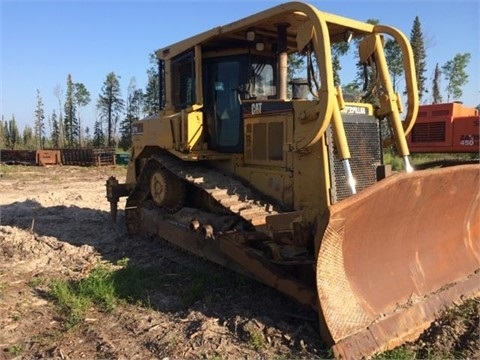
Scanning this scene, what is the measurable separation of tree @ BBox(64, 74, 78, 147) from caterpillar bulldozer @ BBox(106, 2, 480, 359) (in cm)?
5196

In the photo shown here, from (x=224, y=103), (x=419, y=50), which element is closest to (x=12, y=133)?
(x=419, y=50)

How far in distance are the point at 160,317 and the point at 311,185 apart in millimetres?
1971

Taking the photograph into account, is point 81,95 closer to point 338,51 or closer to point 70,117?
→ point 70,117

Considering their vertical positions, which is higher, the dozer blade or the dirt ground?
the dozer blade

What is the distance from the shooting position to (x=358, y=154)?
507 centimetres

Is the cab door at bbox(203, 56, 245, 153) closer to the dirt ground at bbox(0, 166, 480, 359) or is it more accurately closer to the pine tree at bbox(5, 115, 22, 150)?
the dirt ground at bbox(0, 166, 480, 359)

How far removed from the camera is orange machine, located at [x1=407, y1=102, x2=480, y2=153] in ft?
41.9

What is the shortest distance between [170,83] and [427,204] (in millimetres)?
4165

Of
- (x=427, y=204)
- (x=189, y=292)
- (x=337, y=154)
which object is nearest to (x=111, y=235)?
(x=189, y=292)

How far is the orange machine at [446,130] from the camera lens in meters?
12.8

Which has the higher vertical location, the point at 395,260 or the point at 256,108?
the point at 256,108

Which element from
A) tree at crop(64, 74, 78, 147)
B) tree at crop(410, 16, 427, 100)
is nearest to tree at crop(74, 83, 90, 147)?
tree at crop(64, 74, 78, 147)

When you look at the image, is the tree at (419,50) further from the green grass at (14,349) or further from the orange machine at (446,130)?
the green grass at (14,349)

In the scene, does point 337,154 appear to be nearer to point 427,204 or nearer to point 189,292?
point 427,204
